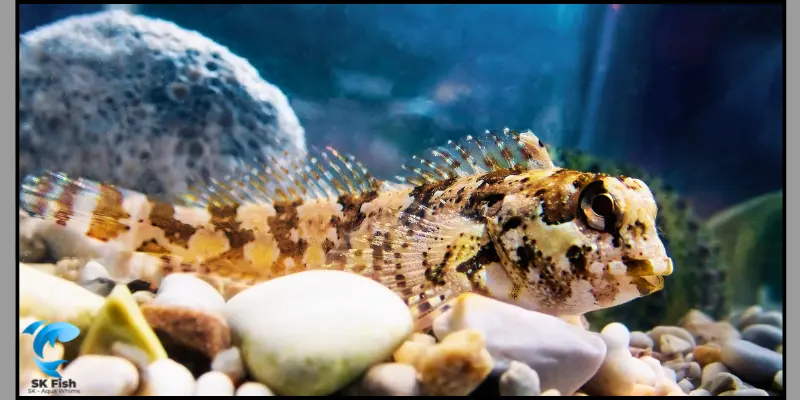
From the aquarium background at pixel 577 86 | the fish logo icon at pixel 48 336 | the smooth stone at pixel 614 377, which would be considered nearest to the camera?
the fish logo icon at pixel 48 336

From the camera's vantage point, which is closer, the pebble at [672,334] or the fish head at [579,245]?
the fish head at [579,245]

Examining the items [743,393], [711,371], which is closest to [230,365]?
[743,393]

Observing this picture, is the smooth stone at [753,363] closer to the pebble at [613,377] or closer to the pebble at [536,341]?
the pebble at [613,377]

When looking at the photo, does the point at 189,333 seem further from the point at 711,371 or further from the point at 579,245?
the point at 711,371

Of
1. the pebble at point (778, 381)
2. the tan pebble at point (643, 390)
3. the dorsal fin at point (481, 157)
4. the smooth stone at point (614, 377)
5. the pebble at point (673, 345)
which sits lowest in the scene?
the pebble at point (778, 381)

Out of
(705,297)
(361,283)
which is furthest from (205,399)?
(705,297)

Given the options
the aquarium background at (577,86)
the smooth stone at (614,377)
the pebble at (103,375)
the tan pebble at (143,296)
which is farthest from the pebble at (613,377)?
the tan pebble at (143,296)
